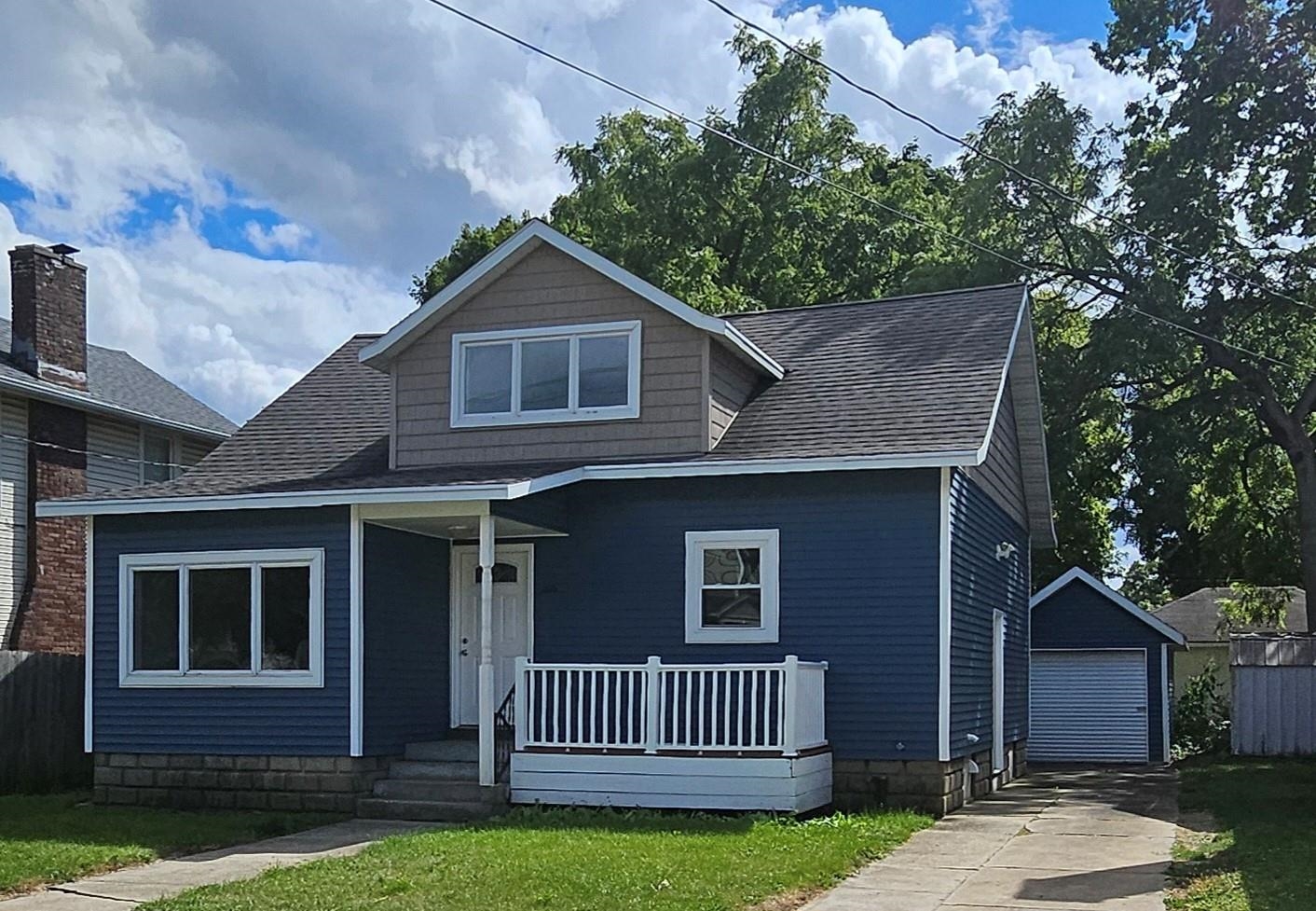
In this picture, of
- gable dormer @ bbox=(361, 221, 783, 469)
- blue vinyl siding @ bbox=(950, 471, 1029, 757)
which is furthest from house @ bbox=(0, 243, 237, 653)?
blue vinyl siding @ bbox=(950, 471, 1029, 757)

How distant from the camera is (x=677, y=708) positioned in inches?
567

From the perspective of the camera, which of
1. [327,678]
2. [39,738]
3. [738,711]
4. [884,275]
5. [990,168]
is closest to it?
[738,711]

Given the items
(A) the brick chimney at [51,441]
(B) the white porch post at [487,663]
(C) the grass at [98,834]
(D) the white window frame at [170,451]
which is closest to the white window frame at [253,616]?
(C) the grass at [98,834]

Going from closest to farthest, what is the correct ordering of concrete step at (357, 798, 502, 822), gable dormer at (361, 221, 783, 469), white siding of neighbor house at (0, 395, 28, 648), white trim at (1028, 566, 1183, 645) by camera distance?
concrete step at (357, 798, 502, 822) → gable dormer at (361, 221, 783, 469) → white siding of neighbor house at (0, 395, 28, 648) → white trim at (1028, 566, 1183, 645)

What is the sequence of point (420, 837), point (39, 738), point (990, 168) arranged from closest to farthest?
1. point (420, 837)
2. point (39, 738)
3. point (990, 168)

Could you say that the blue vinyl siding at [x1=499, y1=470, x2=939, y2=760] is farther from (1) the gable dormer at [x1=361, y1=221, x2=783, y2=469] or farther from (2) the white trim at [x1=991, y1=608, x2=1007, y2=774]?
(2) the white trim at [x1=991, y1=608, x2=1007, y2=774]

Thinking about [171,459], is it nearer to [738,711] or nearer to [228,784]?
[228,784]

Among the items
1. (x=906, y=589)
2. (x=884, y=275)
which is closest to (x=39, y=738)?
(x=906, y=589)

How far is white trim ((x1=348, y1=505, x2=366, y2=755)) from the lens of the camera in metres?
15.3

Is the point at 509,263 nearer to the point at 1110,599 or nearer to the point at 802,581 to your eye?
the point at 802,581

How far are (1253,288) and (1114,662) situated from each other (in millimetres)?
6873

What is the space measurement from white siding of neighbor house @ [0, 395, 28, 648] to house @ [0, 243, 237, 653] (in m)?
0.01

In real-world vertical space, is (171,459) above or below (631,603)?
above

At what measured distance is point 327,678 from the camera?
15.5 metres
